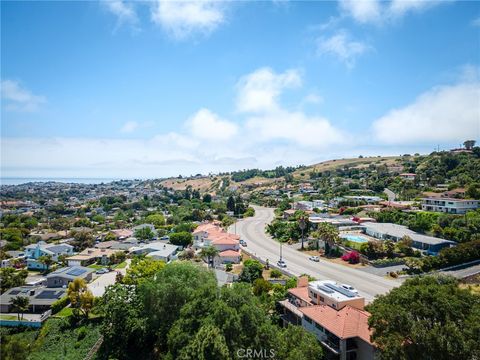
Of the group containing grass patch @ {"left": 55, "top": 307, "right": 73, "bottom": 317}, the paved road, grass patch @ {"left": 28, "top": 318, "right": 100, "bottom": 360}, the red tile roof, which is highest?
the red tile roof

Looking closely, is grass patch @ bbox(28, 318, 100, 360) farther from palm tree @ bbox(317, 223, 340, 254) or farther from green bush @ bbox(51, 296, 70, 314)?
palm tree @ bbox(317, 223, 340, 254)

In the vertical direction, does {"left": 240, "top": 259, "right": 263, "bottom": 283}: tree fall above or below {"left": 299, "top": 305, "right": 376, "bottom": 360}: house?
below

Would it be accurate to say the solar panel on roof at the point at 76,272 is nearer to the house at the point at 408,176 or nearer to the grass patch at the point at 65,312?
the grass patch at the point at 65,312

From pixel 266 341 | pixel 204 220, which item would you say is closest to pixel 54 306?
pixel 266 341

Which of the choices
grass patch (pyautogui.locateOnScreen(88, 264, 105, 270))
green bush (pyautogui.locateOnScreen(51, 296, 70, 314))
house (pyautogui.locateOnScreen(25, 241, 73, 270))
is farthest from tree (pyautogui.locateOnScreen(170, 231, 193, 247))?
green bush (pyautogui.locateOnScreen(51, 296, 70, 314))

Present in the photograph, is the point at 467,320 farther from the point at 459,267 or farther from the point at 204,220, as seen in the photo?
the point at 204,220

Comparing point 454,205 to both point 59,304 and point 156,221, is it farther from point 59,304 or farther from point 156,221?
point 156,221
